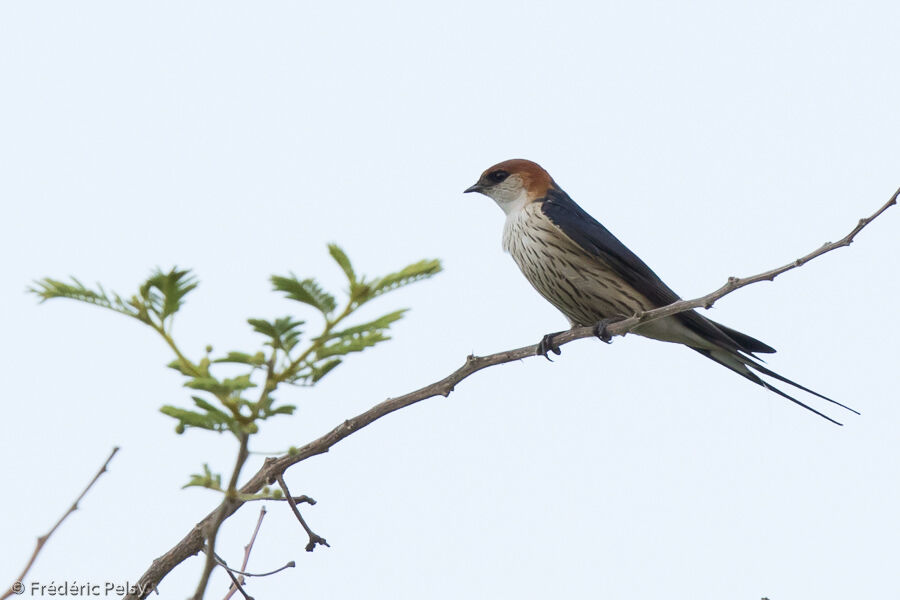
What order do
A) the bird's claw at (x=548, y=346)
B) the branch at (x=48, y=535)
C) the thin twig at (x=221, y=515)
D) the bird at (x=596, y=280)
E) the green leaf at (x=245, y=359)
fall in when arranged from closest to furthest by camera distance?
the thin twig at (x=221, y=515) → the green leaf at (x=245, y=359) → the branch at (x=48, y=535) → the bird's claw at (x=548, y=346) → the bird at (x=596, y=280)

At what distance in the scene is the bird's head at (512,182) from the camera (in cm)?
814

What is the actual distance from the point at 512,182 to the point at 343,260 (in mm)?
6892

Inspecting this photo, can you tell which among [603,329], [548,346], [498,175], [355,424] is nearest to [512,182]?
[498,175]

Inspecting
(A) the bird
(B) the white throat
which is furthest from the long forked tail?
(B) the white throat

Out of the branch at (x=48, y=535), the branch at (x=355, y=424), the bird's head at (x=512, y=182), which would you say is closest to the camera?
the branch at (x=48, y=535)

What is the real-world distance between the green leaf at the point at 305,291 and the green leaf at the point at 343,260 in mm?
49

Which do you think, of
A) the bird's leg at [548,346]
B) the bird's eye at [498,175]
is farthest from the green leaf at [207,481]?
the bird's eye at [498,175]

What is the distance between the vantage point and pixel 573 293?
277 inches

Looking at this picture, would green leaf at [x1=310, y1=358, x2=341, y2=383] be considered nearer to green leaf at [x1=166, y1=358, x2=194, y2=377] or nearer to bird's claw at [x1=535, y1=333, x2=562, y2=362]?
green leaf at [x1=166, y1=358, x2=194, y2=377]

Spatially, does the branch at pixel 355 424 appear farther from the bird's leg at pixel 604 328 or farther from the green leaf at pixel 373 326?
the bird's leg at pixel 604 328

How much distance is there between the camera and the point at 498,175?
27.3 ft

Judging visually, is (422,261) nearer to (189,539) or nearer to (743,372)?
(189,539)

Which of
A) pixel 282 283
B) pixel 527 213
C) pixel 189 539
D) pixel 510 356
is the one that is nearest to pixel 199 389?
pixel 282 283

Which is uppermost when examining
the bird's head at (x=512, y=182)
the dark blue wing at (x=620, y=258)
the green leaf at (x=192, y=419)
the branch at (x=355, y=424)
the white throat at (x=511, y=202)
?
the bird's head at (x=512, y=182)
